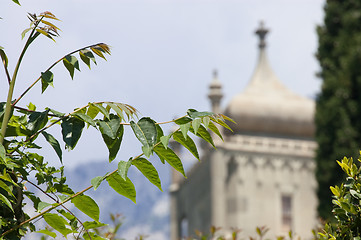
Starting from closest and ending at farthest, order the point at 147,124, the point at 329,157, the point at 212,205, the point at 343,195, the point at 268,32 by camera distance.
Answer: the point at 147,124 → the point at 343,195 → the point at 329,157 → the point at 212,205 → the point at 268,32

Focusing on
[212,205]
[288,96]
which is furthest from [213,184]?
[288,96]

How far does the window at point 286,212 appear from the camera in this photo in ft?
117

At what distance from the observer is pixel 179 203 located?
4125cm

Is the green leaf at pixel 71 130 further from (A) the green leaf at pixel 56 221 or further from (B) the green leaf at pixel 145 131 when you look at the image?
(A) the green leaf at pixel 56 221

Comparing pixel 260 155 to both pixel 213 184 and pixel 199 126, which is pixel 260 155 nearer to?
pixel 213 184

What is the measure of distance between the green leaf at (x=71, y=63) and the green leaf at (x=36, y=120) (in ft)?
0.91

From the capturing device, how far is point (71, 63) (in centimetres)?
362

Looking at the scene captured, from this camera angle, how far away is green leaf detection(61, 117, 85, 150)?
342 centimetres

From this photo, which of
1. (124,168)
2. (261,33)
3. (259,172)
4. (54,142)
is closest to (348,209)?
(124,168)

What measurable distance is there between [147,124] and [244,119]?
1359 inches

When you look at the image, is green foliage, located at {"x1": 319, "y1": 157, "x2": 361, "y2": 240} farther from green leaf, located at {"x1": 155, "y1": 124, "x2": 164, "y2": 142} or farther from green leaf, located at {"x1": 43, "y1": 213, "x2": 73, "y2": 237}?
green leaf, located at {"x1": 43, "y1": 213, "x2": 73, "y2": 237}

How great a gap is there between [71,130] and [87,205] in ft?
1.10

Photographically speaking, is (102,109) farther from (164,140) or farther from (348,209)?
(348,209)

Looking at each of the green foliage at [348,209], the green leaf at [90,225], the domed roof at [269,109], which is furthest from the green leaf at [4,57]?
the domed roof at [269,109]
